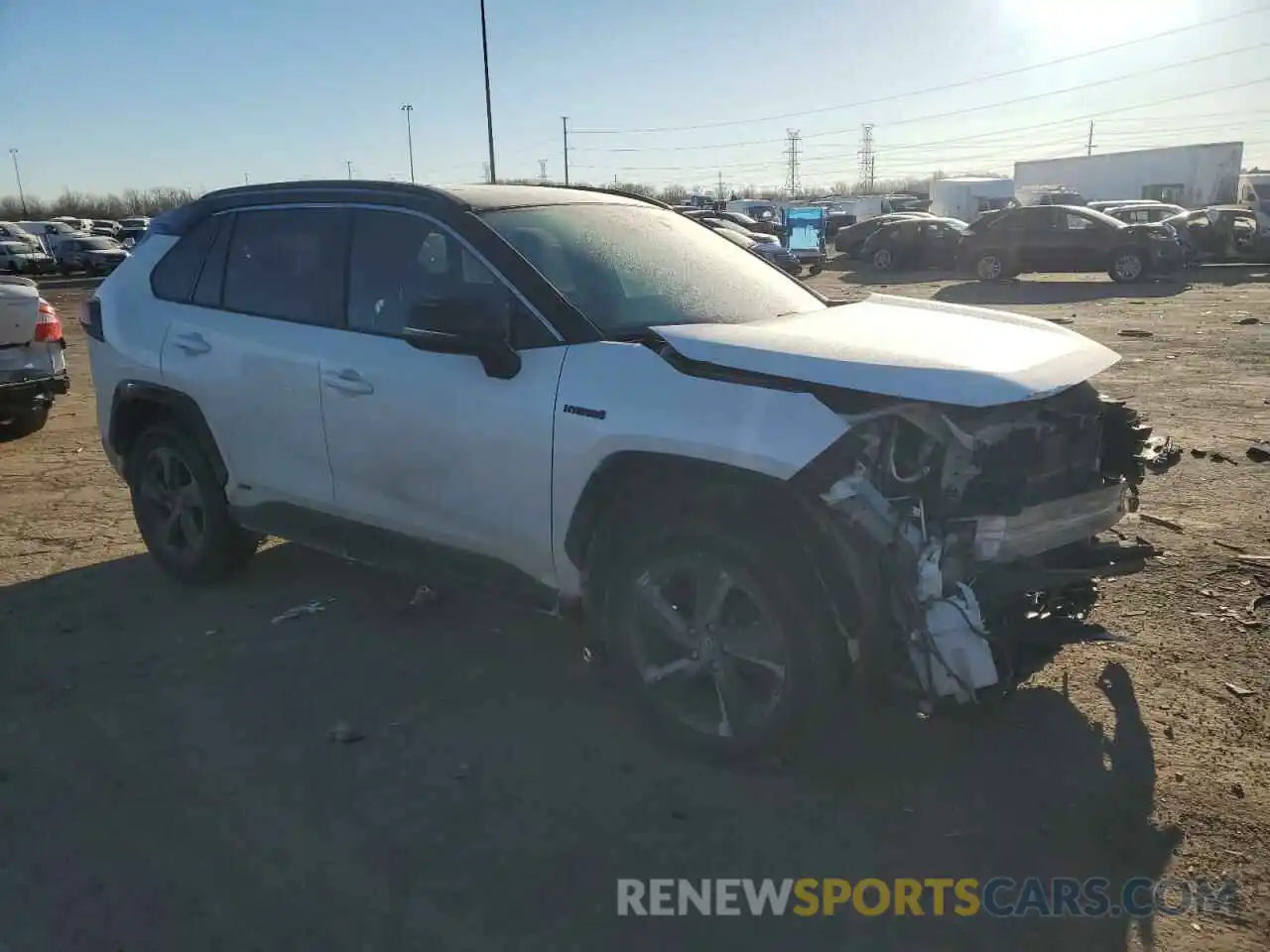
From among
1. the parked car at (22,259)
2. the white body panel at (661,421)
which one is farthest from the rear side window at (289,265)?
the parked car at (22,259)

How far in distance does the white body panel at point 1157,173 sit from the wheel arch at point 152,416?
159 feet

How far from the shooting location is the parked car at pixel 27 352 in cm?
812

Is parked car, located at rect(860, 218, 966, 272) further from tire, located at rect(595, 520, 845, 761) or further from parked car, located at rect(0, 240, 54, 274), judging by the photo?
parked car, located at rect(0, 240, 54, 274)

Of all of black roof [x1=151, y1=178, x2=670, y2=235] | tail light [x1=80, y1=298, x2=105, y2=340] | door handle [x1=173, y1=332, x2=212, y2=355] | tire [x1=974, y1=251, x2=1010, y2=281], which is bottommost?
tire [x1=974, y1=251, x2=1010, y2=281]

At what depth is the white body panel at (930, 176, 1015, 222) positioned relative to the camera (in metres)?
56.0

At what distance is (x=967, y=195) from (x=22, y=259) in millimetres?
45175

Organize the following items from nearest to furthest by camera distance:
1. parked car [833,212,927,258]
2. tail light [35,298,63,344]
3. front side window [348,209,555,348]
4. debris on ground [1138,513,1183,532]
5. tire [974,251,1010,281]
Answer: front side window [348,209,555,348], debris on ground [1138,513,1183,532], tail light [35,298,63,344], tire [974,251,1010,281], parked car [833,212,927,258]

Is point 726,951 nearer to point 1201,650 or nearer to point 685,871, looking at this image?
point 685,871

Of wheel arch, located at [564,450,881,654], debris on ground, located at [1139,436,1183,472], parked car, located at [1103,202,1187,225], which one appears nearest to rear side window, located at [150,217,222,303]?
wheel arch, located at [564,450,881,654]

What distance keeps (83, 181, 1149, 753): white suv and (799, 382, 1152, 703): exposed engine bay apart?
1 centimetres

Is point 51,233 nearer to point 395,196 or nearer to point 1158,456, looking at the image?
point 395,196

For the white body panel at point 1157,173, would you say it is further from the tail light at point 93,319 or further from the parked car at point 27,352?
the tail light at point 93,319

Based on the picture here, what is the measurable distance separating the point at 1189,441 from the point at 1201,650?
3904 mm

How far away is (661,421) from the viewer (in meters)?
3.30
